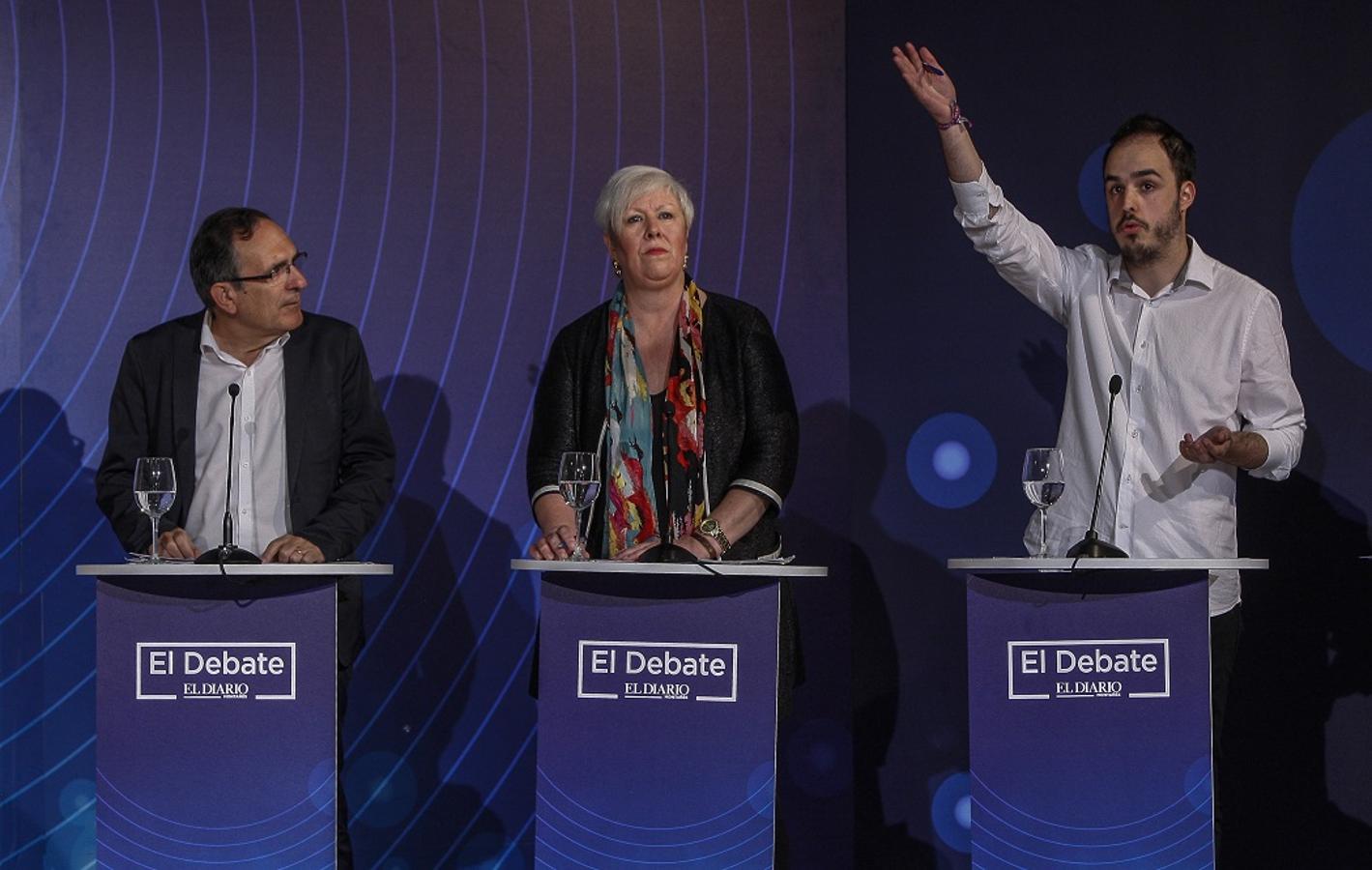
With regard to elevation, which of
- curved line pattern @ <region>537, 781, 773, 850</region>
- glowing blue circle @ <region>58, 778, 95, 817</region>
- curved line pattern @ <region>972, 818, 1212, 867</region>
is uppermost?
curved line pattern @ <region>537, 781, 773, 850</region>

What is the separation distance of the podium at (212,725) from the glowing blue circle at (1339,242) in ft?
8.87

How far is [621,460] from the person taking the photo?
11.1 feet

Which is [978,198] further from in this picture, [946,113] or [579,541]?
[579,541]

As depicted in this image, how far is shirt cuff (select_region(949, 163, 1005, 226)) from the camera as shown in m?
3.56

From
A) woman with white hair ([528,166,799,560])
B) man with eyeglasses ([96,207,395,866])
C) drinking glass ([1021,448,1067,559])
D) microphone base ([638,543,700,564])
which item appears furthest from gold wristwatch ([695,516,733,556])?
man with eyeglasses ([96,207,395,866])

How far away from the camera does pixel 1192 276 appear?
139 inches

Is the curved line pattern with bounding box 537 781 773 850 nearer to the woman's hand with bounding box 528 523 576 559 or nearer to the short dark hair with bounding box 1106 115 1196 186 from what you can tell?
the woman's hand with bounding box 528 523 576 559

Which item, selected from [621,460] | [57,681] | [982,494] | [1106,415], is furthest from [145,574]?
[982,494]

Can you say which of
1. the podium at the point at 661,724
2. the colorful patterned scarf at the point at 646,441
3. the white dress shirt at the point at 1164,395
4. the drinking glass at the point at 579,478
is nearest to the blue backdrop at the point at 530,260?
the white dress shirt at the point at 1164,395

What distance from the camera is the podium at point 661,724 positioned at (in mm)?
2828

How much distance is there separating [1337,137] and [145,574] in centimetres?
329

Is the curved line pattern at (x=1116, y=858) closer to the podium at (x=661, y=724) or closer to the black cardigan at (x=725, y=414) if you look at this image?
the podium at (x=661, y=724)

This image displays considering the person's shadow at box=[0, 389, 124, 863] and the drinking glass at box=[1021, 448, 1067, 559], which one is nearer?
the drinking glass at box=[1021, 448, 1067, 559]

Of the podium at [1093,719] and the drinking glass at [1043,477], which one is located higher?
the drinking glass at [1043,477]
